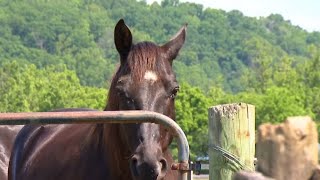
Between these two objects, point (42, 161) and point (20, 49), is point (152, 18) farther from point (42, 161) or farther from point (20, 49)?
point (42, 161)

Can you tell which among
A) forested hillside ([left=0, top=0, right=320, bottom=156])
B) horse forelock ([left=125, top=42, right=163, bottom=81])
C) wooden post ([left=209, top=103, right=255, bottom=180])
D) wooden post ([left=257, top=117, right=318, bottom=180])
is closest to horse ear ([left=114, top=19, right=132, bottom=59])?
horse forelock ([left=125, top=42, right=163, bottom=81])

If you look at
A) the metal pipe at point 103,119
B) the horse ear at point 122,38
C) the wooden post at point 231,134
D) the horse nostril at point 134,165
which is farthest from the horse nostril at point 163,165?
the horse ear at point 122,38

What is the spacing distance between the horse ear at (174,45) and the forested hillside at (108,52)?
6206 cm

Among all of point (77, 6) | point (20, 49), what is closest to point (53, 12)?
point (77, 6)

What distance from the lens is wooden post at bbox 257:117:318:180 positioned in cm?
252

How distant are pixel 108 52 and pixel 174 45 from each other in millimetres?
156049

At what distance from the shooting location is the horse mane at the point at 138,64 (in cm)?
608

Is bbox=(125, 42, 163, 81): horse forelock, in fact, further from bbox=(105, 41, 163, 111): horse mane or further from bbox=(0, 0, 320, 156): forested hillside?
bbox=(0, 0, 320, 156): forested hillside

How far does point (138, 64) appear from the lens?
20.1 feet

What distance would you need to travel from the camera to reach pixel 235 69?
171 meters

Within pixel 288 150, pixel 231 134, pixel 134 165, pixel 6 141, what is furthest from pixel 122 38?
pixel 288 150

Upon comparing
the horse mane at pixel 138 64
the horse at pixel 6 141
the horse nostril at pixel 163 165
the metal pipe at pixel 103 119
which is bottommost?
the horse at pixel 6 141

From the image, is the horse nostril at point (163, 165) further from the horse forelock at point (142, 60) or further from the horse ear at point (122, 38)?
the horse ear at point (122, 38)

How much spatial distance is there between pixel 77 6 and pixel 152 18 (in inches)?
548
